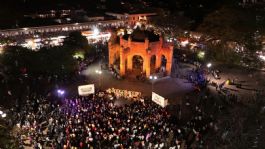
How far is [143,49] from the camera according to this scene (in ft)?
105

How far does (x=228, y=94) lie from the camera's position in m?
27.6

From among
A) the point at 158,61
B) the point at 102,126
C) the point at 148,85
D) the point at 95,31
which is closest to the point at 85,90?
the point at 102,126

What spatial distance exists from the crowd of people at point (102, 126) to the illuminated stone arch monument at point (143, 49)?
8.59m

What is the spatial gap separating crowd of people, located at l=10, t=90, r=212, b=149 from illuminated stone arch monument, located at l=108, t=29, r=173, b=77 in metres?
8.59

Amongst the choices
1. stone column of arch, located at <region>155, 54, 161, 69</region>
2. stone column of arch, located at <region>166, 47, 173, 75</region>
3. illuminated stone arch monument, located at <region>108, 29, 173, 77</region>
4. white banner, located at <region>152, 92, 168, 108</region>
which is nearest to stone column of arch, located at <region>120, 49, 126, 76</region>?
illuminated stone arch monument, located at <region>108, 29, 173, 77</region>

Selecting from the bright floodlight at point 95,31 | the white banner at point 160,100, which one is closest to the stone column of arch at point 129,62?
the white banner at point 160,100

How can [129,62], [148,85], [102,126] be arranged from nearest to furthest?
[102,126], [148,85], [129,62]

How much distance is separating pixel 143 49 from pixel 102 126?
1314 centimetres

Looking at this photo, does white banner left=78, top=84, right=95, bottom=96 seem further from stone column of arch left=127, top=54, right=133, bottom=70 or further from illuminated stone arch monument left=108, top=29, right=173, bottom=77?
stone column of arch left=127, top=54, right=133, bottom=70

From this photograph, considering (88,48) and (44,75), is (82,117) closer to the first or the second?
(44,75)

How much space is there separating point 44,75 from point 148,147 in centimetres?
1509

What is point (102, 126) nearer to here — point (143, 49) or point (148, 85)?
point (148, 85)

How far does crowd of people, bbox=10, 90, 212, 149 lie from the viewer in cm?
1877

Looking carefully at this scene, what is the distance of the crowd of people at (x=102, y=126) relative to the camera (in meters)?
18.8
